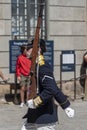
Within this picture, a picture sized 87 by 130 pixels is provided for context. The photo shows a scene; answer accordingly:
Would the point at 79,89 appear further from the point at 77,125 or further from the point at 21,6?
the point at 77,125

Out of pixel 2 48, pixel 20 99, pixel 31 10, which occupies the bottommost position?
pixel 20 99

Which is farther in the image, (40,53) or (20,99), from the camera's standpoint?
(20,99)

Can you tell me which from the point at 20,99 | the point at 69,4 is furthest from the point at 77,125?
the point at 69,4

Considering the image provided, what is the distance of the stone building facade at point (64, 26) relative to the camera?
16.6 meters

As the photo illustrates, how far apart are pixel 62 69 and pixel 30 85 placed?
898 cm

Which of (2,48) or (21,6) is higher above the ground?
(21,6)

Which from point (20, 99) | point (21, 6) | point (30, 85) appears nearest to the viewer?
point (30, 85)

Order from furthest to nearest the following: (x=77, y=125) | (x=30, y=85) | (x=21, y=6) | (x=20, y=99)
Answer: (x=21, y=6), (x=20, y=99), (x=77, y=125), (x=30, y=85)

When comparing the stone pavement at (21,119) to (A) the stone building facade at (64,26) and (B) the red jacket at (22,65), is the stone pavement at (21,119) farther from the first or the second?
(A) the stone building facade at (64,26)

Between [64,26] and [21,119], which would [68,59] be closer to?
[64,26]

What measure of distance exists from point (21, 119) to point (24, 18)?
5.14 metres

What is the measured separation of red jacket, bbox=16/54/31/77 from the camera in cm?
1524

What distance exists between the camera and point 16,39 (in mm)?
16797

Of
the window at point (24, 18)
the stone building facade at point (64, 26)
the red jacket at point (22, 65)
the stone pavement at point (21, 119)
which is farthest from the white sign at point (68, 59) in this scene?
the red jacket at point (22, 65)
